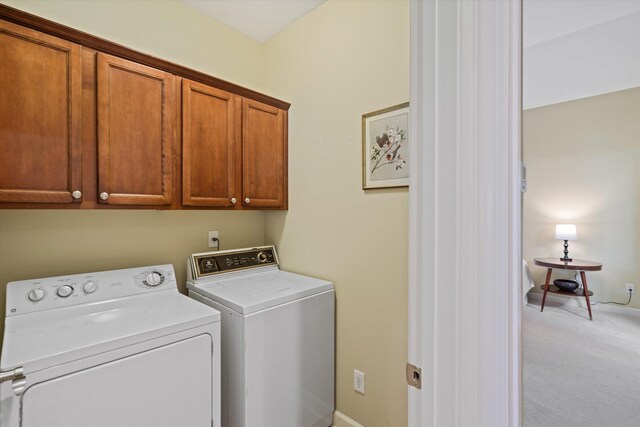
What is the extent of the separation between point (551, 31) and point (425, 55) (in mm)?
2344

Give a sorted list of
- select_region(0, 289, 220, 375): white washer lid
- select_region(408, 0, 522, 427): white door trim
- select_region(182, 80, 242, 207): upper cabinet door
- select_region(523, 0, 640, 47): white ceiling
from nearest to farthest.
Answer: select_region(408, 0, 522, 427): white door trim
select_region(0, 289, 220, 375): white washer lid
select_region(182, 80, 242, 207): upper cabinet door
select_region(523, 0, 640, 47): white ceiling

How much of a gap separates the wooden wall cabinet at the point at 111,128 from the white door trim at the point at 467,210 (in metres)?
1.48

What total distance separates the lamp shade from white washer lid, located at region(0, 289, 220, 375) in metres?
2.69

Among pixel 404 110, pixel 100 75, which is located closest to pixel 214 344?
pixel 100 75

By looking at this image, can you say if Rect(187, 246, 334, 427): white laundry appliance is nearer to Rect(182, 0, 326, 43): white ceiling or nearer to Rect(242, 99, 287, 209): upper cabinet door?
Rect(242, 99, 287, 209): upper cabinet door

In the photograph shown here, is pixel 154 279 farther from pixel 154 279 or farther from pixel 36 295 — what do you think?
pixel 36 295

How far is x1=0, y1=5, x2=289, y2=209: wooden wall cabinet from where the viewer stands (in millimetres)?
1218

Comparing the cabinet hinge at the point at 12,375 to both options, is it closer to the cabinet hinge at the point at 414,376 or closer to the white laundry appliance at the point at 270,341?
the white laundry appliance at the point at 270,341

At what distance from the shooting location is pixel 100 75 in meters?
1.40

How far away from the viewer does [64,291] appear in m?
1.41

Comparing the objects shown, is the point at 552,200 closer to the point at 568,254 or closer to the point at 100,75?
the point at 568,254

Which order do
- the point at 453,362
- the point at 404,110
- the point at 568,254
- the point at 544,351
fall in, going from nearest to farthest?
the point at 453,362
the point at 404,110
the point at 544,351
the point at 568,254

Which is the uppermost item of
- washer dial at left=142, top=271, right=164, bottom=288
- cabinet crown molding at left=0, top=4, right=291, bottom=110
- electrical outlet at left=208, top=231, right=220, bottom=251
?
cabinet crown molding at left=0, top=4, right=291, bottom=110

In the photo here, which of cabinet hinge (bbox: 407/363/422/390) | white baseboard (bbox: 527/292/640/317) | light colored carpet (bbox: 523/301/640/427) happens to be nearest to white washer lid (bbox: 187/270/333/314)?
cabinet hinge (bbox: 407/363/422/390)
